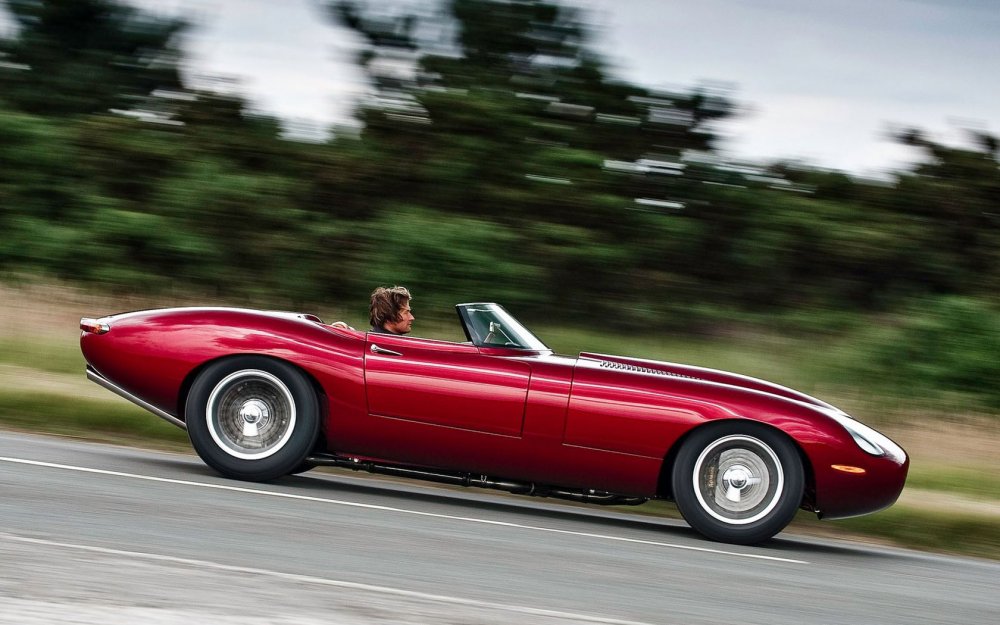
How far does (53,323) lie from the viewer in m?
14.1

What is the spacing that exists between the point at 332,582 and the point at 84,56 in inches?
678

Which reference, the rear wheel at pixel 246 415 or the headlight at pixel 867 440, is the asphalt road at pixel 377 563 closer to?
the rear wheel at pixel 246 415

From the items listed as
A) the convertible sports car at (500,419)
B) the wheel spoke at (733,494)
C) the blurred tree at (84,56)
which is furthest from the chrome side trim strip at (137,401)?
the blurred tree at (84,56)

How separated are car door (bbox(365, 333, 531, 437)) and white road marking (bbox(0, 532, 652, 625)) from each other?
81.4 inches

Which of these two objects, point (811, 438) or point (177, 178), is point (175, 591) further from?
point (177, 178)

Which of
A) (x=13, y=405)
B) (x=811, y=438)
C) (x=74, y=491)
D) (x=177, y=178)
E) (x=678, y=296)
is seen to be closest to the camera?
(x=74, y=491)

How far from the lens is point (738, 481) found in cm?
612

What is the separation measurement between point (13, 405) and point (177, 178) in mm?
7744

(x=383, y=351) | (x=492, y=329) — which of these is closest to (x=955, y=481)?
(x=492, y=329)

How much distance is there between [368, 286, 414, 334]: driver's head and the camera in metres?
6.84

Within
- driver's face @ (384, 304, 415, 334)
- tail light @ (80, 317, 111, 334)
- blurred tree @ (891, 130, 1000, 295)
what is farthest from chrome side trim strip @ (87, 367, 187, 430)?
blurred tree @ (891, 130, 1000, 295)

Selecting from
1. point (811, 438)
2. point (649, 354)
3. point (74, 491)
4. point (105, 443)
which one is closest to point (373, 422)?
point (74, 491)

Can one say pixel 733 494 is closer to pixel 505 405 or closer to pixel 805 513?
pixel 505 405

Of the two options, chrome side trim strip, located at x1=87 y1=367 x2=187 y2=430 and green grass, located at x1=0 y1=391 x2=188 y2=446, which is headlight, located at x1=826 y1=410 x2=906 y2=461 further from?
green grass, located at x1=0 y1=391 x2=188 y2=446
